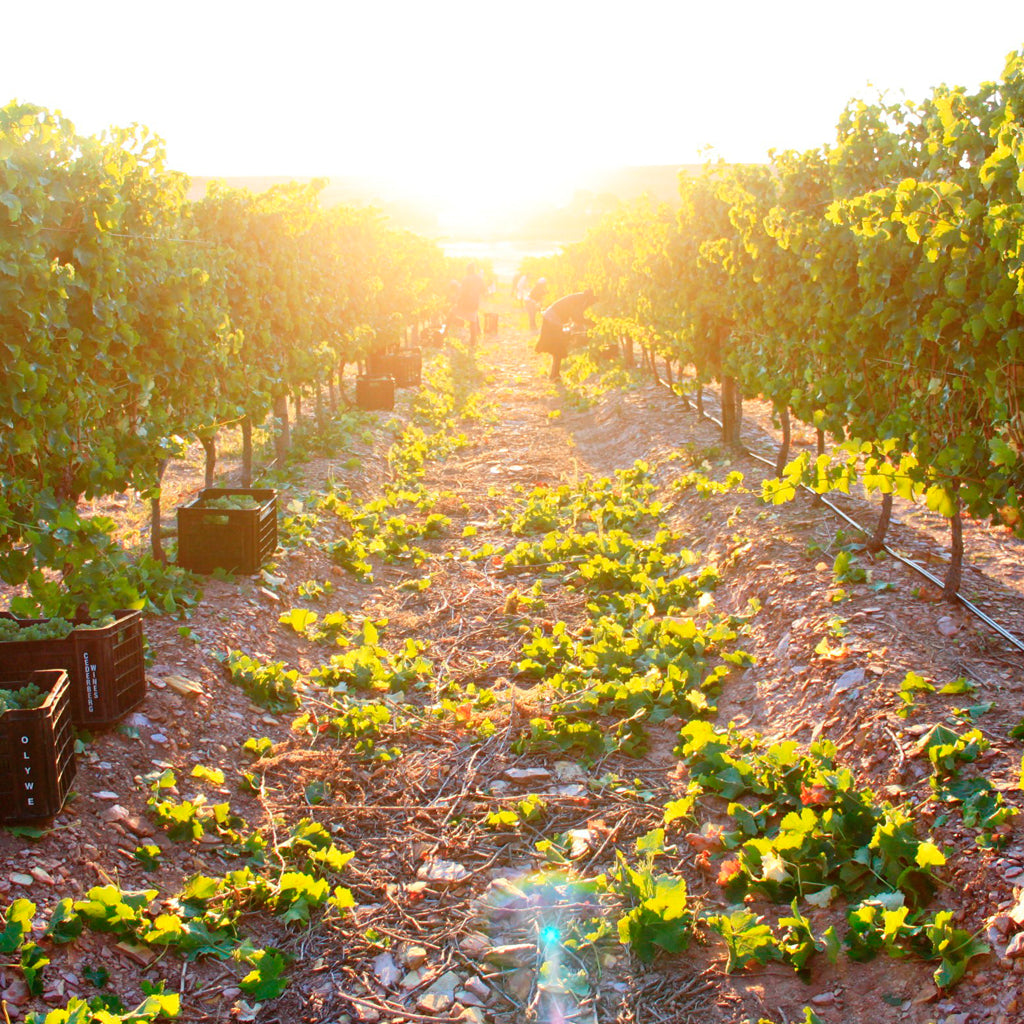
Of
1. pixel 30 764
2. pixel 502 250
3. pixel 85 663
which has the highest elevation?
pixel 502 250

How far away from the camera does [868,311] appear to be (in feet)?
18.0

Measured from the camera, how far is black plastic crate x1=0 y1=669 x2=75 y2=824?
3398 millimetres

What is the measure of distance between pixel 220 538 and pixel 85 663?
255 centimetres

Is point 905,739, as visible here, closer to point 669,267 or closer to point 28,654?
point 28,654

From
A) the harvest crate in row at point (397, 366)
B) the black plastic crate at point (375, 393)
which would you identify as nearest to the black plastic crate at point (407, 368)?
the harvest crate in row at point (397, 366)

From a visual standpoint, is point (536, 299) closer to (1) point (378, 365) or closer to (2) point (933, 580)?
(1) point (378, 365)

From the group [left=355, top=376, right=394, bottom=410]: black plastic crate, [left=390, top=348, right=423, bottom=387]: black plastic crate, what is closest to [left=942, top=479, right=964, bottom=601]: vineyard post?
[left=355, top=376, right=394, bottom=410]: black plastic crate

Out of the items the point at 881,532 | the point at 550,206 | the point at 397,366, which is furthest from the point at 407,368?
the point at 550,206

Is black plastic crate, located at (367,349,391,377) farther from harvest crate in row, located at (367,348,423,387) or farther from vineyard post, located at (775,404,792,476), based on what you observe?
vineyard post, located at (775,404,792,476)

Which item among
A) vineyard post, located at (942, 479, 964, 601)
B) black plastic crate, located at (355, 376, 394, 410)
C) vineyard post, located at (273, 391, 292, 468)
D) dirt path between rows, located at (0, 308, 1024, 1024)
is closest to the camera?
dirt path between rows, located at (0, 308, 1024, 1024)

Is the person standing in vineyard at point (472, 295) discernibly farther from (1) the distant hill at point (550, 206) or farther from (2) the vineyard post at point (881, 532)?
(1) the distant hill at point (550, 206)

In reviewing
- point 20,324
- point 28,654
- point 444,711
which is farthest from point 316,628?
point 20,324

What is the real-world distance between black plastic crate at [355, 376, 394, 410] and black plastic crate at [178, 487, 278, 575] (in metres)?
8.21

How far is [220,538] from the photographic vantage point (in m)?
6.68
